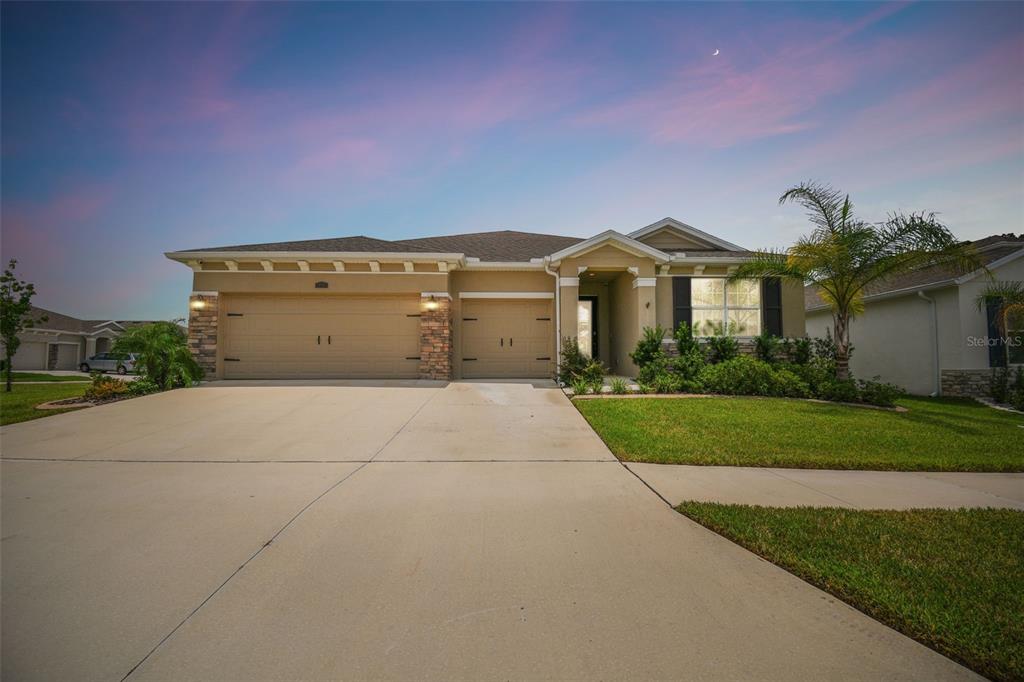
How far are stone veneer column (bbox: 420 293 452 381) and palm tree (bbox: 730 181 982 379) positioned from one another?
8409 millimetres

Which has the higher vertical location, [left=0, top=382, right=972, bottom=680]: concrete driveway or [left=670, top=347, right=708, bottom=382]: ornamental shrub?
[left=670, top=347, right=708, bottom=382]: ornamental shrub

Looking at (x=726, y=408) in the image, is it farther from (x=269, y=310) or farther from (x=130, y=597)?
(x=269, y=310)

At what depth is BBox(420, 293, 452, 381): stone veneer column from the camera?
11.7 meters

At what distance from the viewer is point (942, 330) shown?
1170cm

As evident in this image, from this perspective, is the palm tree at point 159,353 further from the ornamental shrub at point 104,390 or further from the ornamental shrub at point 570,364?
the ornamental shrub at point 570,364

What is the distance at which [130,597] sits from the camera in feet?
7.52

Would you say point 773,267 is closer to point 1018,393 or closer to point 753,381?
point 753,381

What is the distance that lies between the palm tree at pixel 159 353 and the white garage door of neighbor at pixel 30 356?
2731cm

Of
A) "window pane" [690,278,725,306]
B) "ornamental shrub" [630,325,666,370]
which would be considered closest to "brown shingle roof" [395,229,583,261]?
"ornamental shrub" [630,325,666,370]

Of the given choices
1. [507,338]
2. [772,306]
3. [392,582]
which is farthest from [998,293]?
[392,582]

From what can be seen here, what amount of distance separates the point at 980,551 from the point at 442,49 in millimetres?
11446

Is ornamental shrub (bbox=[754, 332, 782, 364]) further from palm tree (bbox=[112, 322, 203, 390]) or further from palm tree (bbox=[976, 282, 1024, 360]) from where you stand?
palm tree (bbox=[112, 322, 203, 390])

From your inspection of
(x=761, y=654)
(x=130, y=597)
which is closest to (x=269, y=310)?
(x=130, y=597)

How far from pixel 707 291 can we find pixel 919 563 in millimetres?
10626
